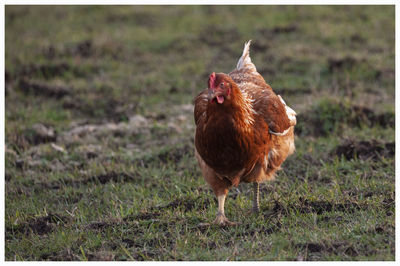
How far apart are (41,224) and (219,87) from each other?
2.18 meters

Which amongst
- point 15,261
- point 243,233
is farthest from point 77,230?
point 243,233

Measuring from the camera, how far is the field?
14.6 feet

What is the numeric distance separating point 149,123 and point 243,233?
3656 mm

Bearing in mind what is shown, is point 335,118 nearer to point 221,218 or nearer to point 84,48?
point 221,218

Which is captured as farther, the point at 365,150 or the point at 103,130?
the point at 103,130

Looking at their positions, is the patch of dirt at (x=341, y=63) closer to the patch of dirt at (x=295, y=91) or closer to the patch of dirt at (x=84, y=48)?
the patch of dirt at (x=295, y=91)

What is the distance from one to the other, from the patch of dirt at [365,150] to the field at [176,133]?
0.06 feet

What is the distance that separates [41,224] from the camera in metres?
5.15

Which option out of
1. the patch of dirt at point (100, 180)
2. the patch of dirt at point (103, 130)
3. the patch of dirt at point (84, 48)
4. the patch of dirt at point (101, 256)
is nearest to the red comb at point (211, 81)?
the patch of dirt at point (101, 256)

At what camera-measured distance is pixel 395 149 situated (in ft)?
20.0

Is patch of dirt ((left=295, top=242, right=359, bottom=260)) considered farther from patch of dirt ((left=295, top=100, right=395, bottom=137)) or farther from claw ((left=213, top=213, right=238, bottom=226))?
patch of dirt ((left=295, top=100, right=395, bottom=137))

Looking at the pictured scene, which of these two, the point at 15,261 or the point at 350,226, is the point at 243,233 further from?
the point at 15,261

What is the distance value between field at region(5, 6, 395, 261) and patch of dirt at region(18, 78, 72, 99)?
0.08 feet

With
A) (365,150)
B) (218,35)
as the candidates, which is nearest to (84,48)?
(218,35)
